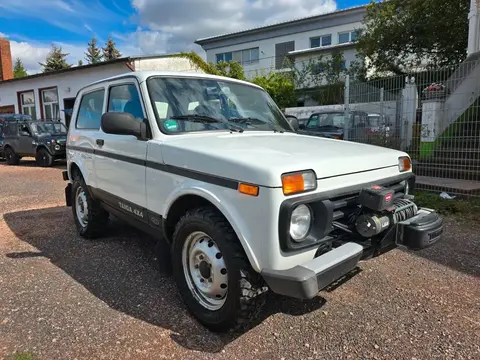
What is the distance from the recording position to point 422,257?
415 centimetres

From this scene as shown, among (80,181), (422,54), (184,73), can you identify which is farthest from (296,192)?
(422,54)

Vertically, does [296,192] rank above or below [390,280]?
above

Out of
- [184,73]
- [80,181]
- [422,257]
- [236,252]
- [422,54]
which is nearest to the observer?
[236,252]

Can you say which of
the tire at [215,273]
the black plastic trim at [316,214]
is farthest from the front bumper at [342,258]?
the tire at [215,273]

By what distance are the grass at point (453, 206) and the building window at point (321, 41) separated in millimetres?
26791

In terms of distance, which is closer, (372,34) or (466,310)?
(466,310)

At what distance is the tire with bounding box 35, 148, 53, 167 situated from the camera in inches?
523

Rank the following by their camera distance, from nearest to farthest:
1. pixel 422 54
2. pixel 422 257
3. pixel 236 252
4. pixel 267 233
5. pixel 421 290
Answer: pixel 267 233
pixel 236 252
pixel 421 290
pixel 422 257
pixel 422 54

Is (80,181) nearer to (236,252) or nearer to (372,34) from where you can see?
(236,252)

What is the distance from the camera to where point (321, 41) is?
3073 cm

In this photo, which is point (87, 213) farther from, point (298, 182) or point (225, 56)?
point (225, 56)

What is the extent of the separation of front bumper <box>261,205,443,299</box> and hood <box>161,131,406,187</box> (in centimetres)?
50

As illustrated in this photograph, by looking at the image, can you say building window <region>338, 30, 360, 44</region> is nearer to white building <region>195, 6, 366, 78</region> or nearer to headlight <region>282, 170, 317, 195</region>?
white building <region>195, 6, 366, 78</region>

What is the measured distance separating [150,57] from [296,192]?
14986 millimetres
